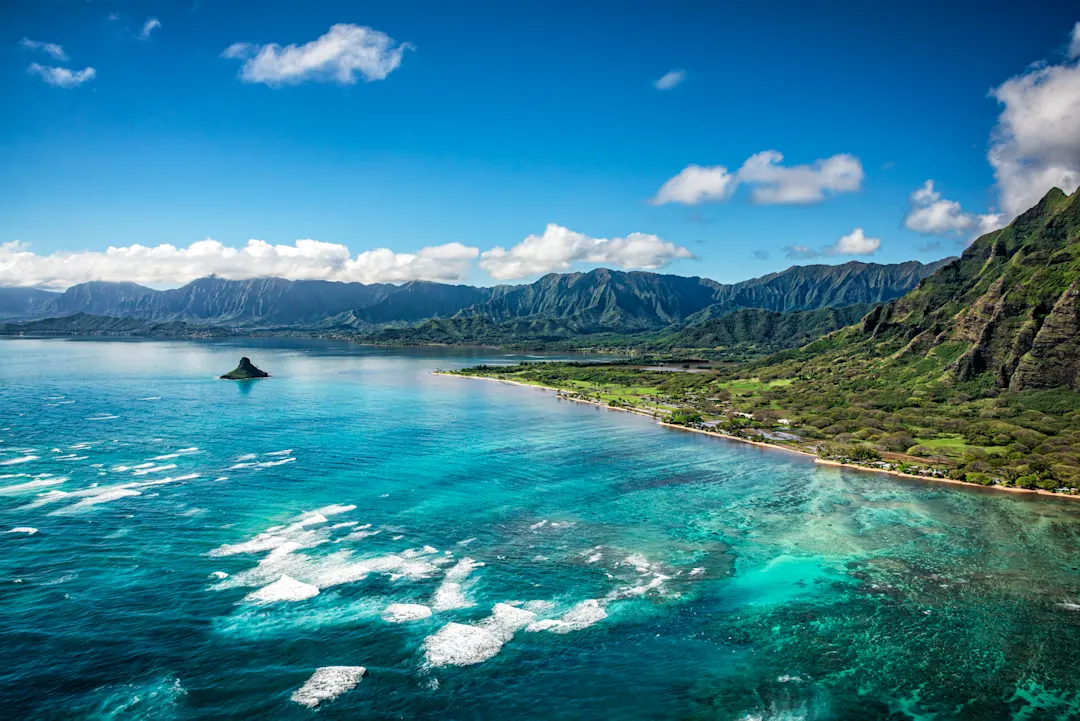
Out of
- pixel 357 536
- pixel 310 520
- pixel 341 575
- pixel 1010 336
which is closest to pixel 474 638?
pixel 341 575

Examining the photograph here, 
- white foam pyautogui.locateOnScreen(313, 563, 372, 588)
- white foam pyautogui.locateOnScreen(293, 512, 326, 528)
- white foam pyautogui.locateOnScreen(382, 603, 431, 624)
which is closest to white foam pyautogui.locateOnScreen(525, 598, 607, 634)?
white foam pyautogui.locateOnScreen(382, 603, 431, 624)

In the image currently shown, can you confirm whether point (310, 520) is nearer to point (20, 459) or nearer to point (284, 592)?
point (284, 592)

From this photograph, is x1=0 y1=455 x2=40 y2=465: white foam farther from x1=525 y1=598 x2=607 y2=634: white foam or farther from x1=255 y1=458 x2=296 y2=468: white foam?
x1=525 y1=598 x2=607 y2=634: white foam

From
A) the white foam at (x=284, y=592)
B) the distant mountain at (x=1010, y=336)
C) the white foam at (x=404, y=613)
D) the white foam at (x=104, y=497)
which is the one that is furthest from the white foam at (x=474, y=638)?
the distant mountain at (x=1010, y=336)

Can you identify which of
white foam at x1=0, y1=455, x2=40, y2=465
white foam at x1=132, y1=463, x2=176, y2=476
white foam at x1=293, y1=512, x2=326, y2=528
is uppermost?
white foam at x1=0, y1=455, x2=40, y2=465

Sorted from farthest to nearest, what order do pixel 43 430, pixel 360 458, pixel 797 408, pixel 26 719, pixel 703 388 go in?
pixel 703 388 < pixel 797 408 < pixel 43 430 < pixel 360 458 < pixel 26 719

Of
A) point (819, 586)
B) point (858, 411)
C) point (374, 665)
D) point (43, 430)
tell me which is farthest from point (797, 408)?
point (43, 430)

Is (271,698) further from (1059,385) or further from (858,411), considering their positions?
(1059,385)
